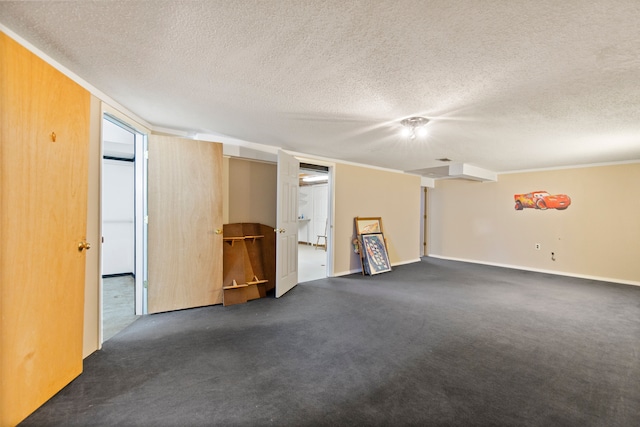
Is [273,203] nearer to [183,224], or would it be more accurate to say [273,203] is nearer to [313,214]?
[183,224]

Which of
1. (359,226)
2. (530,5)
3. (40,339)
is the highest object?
(530,5)

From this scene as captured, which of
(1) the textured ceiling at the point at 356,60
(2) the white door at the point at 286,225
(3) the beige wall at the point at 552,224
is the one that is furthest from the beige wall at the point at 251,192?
(3) the beige wall at the point at 552,224

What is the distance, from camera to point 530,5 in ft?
4.38

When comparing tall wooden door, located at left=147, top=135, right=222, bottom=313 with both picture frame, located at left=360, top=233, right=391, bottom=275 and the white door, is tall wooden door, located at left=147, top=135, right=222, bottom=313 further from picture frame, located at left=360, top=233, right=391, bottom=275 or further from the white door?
picture frame, located at left=360, top=233, right=391, bottom=275

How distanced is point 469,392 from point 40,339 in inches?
116

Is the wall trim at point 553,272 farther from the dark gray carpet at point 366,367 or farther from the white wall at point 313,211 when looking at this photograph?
the white wall at point 313,211

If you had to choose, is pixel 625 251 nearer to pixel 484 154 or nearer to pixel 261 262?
pixel 484 154

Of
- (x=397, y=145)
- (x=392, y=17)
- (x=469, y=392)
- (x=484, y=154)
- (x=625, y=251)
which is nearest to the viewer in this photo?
(x=392, y=17)

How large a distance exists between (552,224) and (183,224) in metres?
7.35

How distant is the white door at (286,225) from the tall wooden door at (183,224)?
32.9 inches

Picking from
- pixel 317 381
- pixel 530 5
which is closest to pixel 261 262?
pixel 317 381

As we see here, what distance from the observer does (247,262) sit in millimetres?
4078

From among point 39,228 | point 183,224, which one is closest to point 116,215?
point 183,224

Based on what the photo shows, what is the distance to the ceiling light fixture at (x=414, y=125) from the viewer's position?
3.00 m
